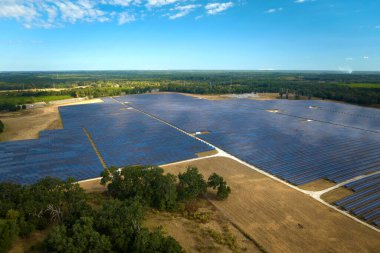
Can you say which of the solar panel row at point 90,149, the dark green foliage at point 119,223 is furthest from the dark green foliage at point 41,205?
the solar panel row at point 90,149

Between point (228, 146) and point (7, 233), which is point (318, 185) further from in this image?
point (7, 233)

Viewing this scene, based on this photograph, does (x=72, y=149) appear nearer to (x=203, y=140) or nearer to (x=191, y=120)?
(x=203, y=140)

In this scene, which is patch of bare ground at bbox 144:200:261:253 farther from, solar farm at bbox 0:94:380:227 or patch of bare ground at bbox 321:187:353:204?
solar farm at bbox 0:94:380:227

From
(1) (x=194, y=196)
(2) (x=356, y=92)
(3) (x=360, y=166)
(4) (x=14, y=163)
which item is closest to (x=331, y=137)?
(3) (x=360, y=166)

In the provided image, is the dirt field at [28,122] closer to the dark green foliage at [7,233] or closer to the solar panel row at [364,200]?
the dark green foliage at [7,233]

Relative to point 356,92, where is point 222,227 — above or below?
below

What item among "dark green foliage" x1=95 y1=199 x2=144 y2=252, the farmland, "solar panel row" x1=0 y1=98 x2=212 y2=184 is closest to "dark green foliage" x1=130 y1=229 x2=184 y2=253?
"dark green foliage" x1=95 y1=199 x2=144 y2=252

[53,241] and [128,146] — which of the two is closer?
[53,241]
